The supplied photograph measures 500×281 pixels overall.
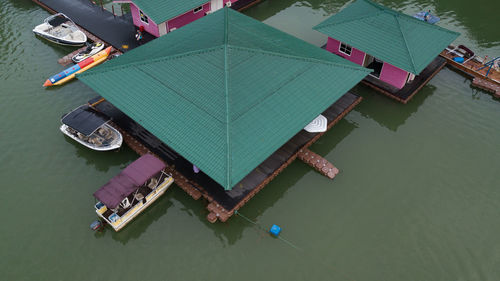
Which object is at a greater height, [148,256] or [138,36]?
[138,36]

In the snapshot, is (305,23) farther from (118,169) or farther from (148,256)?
(148,256)

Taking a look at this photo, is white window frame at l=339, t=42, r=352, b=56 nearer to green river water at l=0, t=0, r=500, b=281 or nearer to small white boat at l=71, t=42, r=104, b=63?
green river water at l=0, t=0, r=500, b=281

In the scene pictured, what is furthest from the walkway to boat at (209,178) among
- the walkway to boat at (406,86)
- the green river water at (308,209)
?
the walkway to boat at (406,86)

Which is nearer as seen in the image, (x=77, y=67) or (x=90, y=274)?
(x=90, y=274)

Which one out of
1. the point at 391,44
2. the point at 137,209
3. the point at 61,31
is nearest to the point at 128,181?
the point at 137,209

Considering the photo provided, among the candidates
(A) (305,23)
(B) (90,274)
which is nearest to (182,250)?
(B) (90,274)

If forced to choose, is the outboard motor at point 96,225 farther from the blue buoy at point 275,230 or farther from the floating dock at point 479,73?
the floating dock at point 479,73
